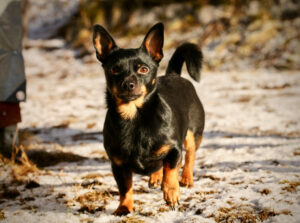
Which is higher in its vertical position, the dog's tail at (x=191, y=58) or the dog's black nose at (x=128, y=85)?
the dog's tail at (x=191, y=58)

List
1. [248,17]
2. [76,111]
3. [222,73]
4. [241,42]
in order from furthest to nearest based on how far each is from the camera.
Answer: [248,17] < [241,42] < [222,73] < [76,111]

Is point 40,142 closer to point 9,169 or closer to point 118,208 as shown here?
point 9,169

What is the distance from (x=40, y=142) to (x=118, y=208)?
8.54ft

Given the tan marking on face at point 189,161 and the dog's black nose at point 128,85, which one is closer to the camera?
the dog's black nose at point 128,85

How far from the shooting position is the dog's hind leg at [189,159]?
112 inches

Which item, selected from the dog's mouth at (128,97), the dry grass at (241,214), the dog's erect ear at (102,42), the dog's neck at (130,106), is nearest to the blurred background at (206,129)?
the dry grass at (241,214)

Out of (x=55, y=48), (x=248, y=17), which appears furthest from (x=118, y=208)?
(x=55, y=48)

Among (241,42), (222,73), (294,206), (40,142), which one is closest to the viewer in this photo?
(294,206)

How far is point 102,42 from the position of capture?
2.51 m

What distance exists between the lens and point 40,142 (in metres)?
4.42

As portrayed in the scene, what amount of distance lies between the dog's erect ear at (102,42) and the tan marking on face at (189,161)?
1231 millimetres

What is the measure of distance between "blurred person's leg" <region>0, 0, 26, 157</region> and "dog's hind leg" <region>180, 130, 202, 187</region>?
7.16 feet

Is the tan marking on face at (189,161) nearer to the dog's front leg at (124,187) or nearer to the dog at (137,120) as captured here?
the dog at (137,120)

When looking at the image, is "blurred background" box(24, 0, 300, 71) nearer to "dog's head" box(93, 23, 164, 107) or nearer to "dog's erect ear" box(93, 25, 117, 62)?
"dog's head" box(93, 23, 164, 107)
